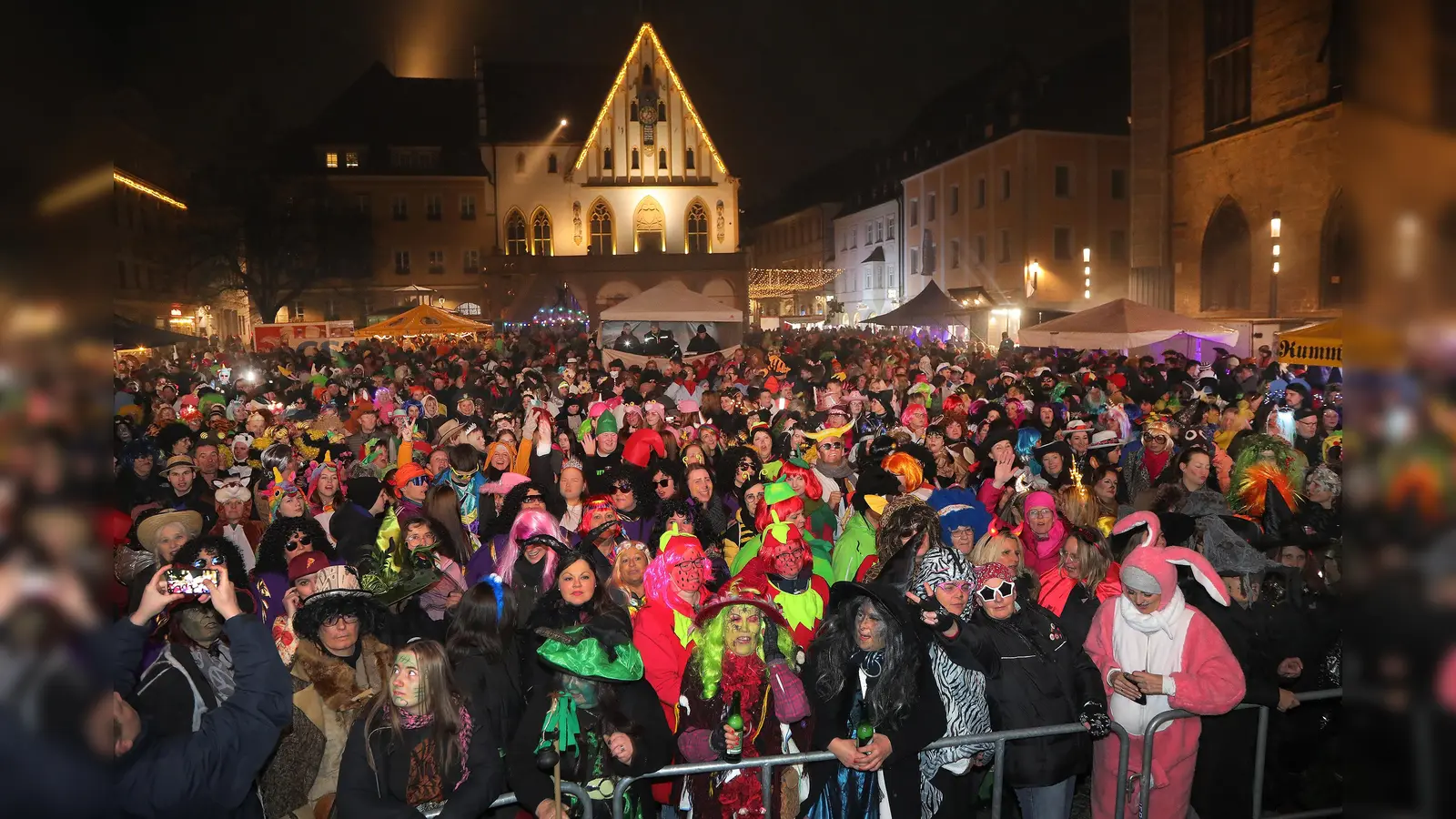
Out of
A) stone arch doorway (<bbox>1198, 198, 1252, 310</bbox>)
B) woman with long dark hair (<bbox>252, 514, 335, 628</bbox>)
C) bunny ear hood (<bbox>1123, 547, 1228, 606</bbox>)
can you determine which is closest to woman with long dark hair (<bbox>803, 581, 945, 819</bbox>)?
bunny ear hood (<bbox>1123, 547, 1228, 606</bbox>)

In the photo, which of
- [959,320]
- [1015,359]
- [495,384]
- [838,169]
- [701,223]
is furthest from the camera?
[838,169]

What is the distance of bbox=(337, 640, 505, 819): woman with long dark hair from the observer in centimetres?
386

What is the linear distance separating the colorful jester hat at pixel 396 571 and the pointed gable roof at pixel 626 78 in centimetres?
4784

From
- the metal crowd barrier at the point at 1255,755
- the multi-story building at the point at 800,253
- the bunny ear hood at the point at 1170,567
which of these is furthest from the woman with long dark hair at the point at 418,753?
the multi-story building at the point at 800,253

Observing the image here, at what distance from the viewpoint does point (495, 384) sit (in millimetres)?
15883

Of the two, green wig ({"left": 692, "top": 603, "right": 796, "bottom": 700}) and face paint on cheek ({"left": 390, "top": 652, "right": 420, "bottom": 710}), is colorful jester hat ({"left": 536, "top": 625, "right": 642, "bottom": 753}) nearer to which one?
green wig ({"left": 692, "top": 603, "right": 796, "bottom": 700})

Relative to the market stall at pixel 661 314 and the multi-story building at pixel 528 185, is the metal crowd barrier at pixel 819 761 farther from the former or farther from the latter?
the multi-story building at pixel 528 185

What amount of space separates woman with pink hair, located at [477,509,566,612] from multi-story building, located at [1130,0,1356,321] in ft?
77.9

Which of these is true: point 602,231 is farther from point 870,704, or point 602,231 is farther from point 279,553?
point 870,704

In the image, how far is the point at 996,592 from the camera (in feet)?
15.6

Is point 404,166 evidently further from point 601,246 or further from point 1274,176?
point 1274,176
